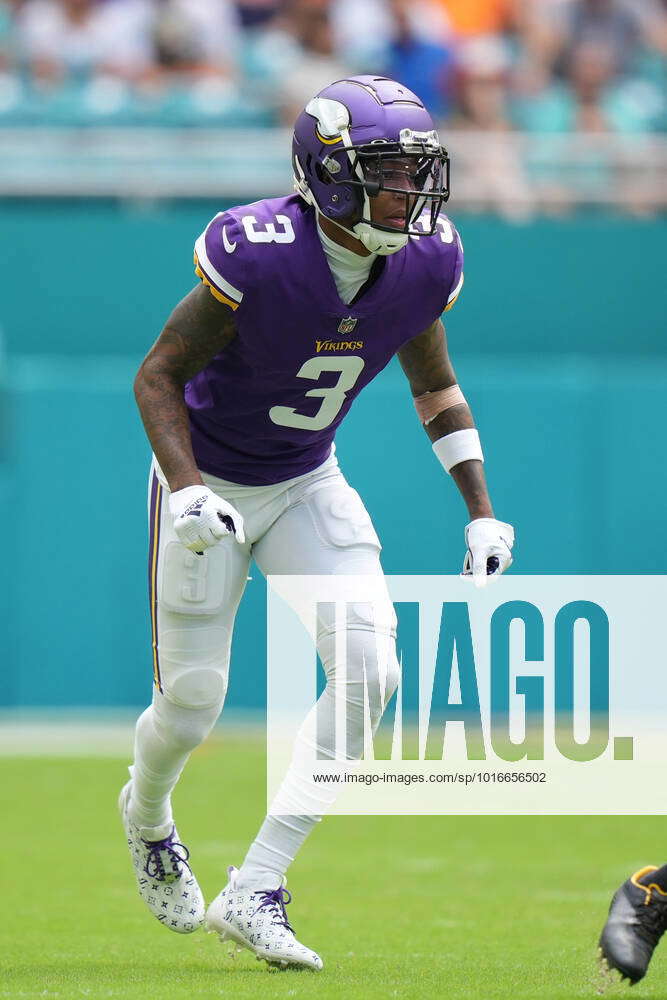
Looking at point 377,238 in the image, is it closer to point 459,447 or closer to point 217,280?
point 217,280

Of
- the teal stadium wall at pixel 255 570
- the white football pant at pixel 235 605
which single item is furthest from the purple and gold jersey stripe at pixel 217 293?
the teal stadium wall at pixel 255 570

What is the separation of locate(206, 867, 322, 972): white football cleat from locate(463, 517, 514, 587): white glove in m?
0.92

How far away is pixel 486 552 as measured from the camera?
13.7 ft

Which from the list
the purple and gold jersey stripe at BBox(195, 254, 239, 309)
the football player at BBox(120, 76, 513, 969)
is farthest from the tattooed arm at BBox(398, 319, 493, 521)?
the purple and gold jersey stripe at BBox(195, 254, 239, 309)

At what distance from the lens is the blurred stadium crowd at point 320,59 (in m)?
10.3

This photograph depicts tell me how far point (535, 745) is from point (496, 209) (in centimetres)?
355

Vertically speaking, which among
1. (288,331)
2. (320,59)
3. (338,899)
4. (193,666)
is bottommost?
(338,899)

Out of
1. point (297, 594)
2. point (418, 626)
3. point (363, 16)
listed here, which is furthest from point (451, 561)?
point (297, 594)

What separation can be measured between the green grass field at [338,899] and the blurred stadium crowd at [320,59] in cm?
453

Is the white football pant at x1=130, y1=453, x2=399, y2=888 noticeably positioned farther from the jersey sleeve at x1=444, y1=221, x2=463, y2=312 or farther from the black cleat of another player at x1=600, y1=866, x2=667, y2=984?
the black cleat of another player at x1=600, y1=866, x2=667, y2=984

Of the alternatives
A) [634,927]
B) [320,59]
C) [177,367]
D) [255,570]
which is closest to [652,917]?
[634,927]

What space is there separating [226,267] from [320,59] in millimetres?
7371

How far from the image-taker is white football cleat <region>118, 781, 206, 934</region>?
4.48 m

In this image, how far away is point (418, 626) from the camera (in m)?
8.30
